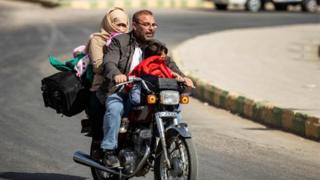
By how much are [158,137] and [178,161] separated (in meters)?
0.36

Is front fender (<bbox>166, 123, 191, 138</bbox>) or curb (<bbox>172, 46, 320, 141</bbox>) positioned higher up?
front fender (<bbox>166, 123, 191, 138</bbox>)

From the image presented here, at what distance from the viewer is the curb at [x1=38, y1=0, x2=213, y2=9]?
38.3 m

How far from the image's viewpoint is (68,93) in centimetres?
768

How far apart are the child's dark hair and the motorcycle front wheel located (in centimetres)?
73

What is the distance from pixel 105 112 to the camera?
287 inches

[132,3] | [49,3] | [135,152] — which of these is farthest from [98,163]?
[132,3]

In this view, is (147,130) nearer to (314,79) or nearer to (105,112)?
(105,112)

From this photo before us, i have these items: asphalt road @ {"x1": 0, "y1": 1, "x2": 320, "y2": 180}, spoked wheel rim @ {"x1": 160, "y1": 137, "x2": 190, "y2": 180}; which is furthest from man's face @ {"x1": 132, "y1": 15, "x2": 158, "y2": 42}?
asphalt road @ {"x1": 0, "y1": 1, "x2": 320, "y2": 180}

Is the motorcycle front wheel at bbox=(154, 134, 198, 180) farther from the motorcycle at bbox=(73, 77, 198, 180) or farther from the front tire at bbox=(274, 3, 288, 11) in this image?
the front tire at bbox=(274, 3, 288, 11)

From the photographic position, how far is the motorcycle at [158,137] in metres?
6.59

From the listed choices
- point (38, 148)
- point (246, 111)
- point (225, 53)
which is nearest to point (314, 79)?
point (246, 111)

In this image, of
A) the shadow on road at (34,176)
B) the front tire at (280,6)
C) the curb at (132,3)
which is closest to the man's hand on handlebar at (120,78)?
the shadow on road at (34,176)

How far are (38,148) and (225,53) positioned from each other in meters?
10.3

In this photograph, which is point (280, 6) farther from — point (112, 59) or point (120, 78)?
point (120, 78)
